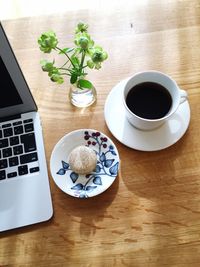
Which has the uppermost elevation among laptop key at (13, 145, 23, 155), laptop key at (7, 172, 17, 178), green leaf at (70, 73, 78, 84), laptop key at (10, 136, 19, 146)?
green leaf at (70, 73, 78, 84)

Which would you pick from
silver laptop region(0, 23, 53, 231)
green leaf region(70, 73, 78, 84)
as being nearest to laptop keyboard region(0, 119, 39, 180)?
silver laptop region(0, 23, 53, 231)

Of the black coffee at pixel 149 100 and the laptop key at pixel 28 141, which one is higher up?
the black coffee at pixel 149 100

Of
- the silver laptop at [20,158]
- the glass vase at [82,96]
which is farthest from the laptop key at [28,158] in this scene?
the glass vase at [82,96]

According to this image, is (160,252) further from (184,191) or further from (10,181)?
(10,181)

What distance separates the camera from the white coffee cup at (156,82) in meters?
0.53

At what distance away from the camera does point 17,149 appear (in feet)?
1.93

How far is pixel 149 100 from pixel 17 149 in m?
0.27

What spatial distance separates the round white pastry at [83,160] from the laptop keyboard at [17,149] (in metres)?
0.08

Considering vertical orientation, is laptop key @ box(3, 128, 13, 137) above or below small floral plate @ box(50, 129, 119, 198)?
above

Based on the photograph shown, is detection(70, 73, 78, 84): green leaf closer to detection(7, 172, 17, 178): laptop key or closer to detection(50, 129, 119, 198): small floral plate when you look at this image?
detection(50, 129, 119, 198): small floral plate

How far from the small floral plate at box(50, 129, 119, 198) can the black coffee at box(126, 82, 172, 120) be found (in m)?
0.08

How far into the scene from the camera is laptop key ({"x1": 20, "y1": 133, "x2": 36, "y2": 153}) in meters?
0.59

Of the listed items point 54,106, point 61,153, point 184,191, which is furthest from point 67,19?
point 184,191

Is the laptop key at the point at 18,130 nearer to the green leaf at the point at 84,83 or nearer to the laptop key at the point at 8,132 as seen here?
the laptop key at the point at 8,132
